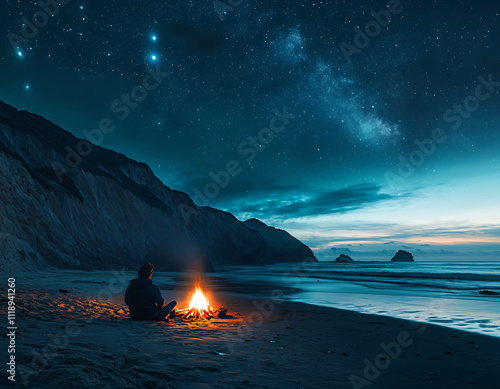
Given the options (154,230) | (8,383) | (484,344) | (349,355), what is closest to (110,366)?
(8,383)

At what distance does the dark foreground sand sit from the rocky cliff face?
13623mm

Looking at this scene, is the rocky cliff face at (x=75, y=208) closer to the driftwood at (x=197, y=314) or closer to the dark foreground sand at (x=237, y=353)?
the driftwood at (x=197, y=314)

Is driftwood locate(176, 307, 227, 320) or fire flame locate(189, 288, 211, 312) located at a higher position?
fire flame locate(189, 288, 211, 312)

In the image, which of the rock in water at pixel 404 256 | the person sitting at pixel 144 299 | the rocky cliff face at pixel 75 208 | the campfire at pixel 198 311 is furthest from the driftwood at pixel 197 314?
the rock in water at pixel 404 256

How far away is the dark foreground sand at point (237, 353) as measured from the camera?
11.7ft

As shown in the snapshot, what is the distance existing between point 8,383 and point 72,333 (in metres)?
2.82

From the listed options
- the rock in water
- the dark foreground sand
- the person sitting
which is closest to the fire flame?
the dark foreground sand

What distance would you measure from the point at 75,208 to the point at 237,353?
3030cm

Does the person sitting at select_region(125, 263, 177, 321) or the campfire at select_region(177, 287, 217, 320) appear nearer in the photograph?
the person sitting at select_region(125, 263, 177, 321)

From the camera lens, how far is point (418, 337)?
23.5 ft

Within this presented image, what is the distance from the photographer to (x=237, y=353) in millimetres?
5062

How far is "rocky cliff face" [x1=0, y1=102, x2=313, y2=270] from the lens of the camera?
2125 cm

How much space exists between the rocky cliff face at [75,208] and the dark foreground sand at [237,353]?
13.6 meters

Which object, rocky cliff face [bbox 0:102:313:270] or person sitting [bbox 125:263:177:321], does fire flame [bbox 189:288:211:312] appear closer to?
person sitting [bbox 125:263:177:321]
